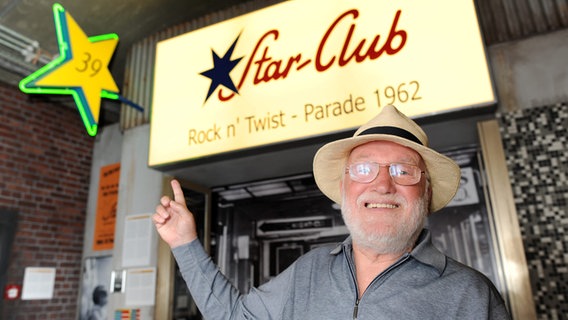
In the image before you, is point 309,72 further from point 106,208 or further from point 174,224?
point 106,208

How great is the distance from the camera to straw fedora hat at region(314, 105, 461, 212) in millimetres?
1358

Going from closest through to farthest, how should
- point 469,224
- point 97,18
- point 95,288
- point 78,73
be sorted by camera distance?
point 469,224 < point 78,73 < point 97,18 < point 95,288

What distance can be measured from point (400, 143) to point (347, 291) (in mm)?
516

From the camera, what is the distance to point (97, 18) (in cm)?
365

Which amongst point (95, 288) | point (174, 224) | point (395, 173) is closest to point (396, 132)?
point (395, 173)

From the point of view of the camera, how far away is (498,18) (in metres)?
2.59

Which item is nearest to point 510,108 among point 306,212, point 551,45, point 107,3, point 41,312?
point 551,45

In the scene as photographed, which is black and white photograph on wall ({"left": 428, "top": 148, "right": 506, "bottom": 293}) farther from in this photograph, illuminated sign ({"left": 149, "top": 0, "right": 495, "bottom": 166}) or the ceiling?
the ceiling

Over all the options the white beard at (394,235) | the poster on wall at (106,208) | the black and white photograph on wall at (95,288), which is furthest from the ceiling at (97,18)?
the white beard at (394,235)

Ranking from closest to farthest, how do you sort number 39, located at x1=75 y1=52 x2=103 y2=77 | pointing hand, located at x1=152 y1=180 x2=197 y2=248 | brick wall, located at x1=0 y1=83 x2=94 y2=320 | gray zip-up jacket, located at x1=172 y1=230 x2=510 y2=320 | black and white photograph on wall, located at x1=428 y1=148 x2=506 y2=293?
gray zip-up jacket, located at x1=172 y1=230 x2=510 y2=320 → pointing hand, located at x1=152 y1=180 x2=197 y2=248 → black and white photograph on wall, located at x1=428 y1=148 x2=506 y2=293 → number 39, located at x1=75 y1=52 x2=103 y2=77 → brick wall, located at x1=0 y1=83 x2=94 y2=320

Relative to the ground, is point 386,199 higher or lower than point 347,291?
higher

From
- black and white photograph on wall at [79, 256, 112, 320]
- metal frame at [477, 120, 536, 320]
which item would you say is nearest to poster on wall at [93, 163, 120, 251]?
black and white photograph on wall at [79, 256, 112, 320]

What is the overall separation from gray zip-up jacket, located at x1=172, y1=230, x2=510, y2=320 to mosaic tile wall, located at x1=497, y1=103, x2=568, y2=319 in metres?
1.19

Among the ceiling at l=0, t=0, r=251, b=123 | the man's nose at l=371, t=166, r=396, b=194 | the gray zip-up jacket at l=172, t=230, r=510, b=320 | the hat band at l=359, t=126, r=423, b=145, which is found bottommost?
the gray zip-up jacket at l=172, t=230, r=510, b=320
